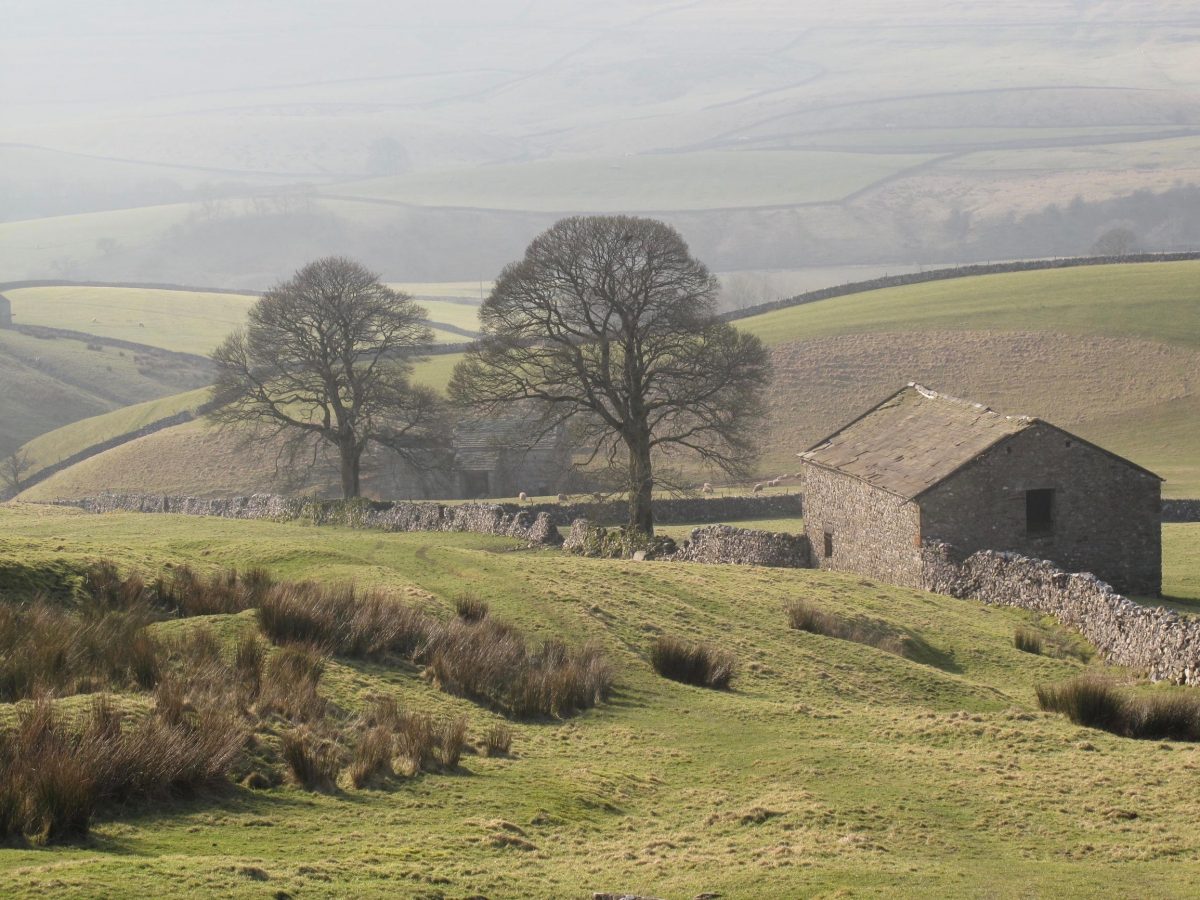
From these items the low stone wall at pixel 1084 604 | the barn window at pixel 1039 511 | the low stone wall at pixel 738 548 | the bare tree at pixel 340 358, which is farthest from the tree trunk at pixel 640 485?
the bare tree at pixel 340 358

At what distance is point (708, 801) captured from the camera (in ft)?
42.8

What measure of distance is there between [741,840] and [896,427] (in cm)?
2696

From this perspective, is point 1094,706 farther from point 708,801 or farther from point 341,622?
point 341,622

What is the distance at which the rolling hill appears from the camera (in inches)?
2502

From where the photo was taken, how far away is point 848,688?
750 inches

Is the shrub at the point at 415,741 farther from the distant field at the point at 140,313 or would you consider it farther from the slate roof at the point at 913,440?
the distant field at the point at 140,313

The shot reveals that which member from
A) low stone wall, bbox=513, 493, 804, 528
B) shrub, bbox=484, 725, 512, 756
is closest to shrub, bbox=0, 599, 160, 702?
shrub, bbox=484, 725, 512, 756

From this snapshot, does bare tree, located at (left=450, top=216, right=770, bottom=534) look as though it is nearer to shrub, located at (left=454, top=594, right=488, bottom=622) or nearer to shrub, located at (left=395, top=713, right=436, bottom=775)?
shrub, located at (left=454, top=594, right=488, bottom=622)

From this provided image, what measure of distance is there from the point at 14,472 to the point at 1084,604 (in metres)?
63.3

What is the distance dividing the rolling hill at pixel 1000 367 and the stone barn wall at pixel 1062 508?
24.5m

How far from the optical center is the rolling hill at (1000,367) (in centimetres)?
6356

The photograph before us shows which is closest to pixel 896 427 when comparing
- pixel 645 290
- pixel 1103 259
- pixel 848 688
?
pixel 645 290

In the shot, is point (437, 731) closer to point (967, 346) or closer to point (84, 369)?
point (967, 346)

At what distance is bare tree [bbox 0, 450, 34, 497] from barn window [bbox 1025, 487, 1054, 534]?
56.4 metres
